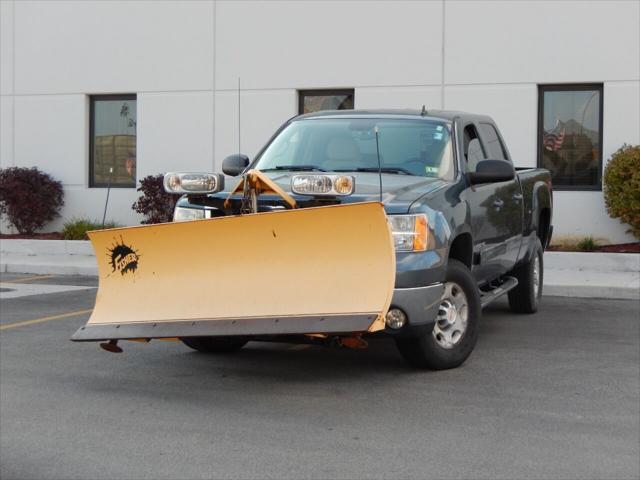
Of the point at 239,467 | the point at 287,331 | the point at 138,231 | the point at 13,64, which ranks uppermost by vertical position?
the point at 13,64

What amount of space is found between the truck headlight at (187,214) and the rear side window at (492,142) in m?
3.19

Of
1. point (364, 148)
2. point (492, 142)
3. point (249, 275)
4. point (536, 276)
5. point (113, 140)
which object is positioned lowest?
point (536, 276)

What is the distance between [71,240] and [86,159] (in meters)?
2.25

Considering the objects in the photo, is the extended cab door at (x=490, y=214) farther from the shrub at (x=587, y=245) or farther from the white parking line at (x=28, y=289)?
the white parking line at (x=28, y=289)

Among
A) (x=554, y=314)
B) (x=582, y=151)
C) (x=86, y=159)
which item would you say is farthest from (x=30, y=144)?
(x=554, y=314)

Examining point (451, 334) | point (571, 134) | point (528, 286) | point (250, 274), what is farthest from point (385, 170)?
point (571, 134)

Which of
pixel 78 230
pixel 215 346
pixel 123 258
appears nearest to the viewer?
pixel 123 258

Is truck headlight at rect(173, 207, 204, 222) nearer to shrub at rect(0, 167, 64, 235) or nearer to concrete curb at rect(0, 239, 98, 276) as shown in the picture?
concrete curb at rect(0, 239, 98, 276)

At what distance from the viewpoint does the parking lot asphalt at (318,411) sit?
5492 mm

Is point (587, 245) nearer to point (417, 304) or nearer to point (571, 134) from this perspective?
point (571, 134)

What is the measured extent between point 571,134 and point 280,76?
16.1 feet

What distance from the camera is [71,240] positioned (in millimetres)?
17703

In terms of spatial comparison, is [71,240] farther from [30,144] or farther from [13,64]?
[13,64]

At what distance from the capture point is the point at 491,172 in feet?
27.1
